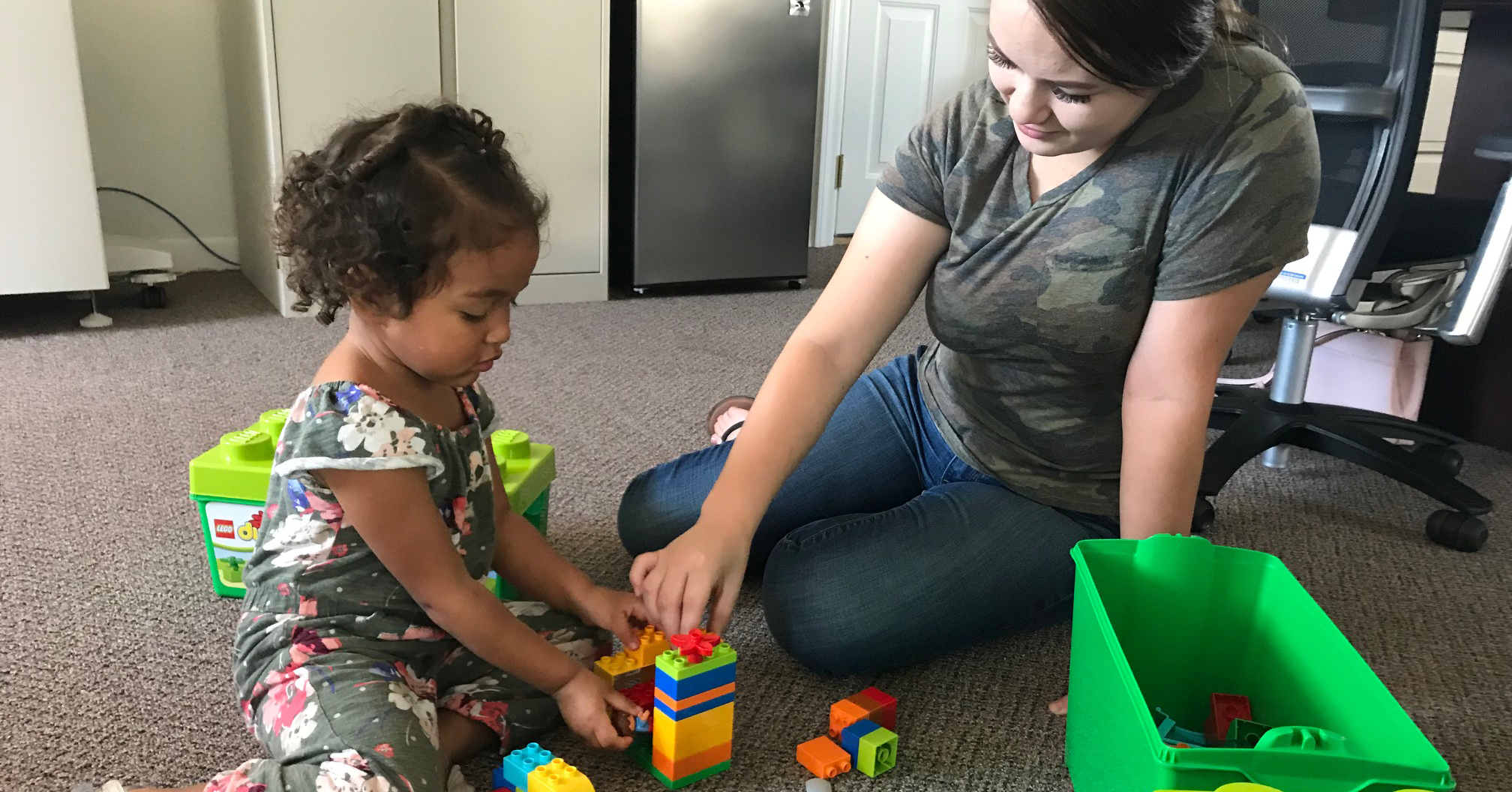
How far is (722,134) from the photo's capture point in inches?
94.2

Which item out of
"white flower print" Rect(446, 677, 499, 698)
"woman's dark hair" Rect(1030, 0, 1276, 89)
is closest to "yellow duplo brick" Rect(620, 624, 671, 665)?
"white flower print" Rect(446, 677, 499, 698)

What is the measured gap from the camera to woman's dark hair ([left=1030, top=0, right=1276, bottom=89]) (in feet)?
2.25

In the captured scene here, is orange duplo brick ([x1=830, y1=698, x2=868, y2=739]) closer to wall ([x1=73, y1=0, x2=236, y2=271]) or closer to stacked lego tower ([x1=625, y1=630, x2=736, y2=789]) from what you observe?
stacked lego tower ([x1=625, y1=630, x2=736, y2=789])

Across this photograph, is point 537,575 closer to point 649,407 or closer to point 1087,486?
point 1087,486

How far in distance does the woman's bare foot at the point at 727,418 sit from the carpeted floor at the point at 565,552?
106 mm

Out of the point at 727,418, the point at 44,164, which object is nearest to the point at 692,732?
the point at 727,418

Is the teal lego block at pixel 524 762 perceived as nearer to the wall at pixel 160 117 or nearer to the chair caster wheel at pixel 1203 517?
the chair caster wheel at pixel 1203 517

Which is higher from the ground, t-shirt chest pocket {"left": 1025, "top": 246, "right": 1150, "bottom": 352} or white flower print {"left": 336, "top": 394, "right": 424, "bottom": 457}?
t-shirt chest pocket {"left": 1025, "top": 246, "right": 1150, "bottom": 352}

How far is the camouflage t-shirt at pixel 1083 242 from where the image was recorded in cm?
81

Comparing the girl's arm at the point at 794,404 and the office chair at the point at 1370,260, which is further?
the office chair at the point at 1370,260

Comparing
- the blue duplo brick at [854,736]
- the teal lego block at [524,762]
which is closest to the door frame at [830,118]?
the blue duplo brick at [854,736]

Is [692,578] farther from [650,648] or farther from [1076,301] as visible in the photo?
[1076,301]

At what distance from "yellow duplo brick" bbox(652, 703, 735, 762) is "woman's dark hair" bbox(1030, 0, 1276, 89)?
1.68 feet

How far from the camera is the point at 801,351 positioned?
931 millimetres
